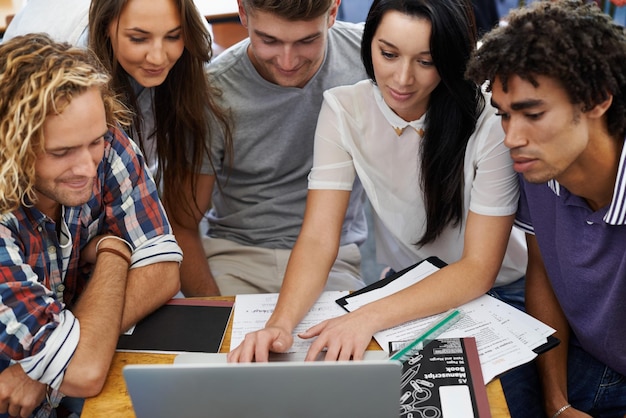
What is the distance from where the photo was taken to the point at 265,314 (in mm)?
1482

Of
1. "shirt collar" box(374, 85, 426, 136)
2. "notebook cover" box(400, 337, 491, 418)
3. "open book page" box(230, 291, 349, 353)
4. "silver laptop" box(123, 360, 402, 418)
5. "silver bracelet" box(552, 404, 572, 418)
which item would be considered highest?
"shirt collar" box(374, 85, 426, 136)

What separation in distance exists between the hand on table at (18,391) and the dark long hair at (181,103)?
764 mm

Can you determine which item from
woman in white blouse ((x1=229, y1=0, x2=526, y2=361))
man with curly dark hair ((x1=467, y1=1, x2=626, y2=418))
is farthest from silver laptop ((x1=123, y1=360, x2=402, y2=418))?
man with curly dark hair ((x1=467, y1=1, x2=626, y2=418))

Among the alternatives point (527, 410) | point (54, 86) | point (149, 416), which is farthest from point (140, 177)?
point (527, 410)

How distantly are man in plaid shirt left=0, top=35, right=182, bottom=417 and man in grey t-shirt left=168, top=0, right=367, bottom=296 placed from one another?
0.49m

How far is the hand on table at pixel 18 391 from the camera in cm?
127

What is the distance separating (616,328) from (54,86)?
112 centimetres

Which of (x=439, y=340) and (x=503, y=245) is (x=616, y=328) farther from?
(x=439, y=340)

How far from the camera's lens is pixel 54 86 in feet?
4.17

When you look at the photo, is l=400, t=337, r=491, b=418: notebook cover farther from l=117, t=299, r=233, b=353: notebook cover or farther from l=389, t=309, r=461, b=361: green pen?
l=117, t=299, r=233, b=353: notebook cover

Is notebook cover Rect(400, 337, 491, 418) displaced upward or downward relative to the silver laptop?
downward

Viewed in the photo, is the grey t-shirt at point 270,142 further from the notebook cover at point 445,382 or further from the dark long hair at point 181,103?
the notebook cover at point 445,382

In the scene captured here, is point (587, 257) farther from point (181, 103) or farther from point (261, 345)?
point (181, 103)

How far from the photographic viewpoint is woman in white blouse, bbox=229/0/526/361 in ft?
4.72
